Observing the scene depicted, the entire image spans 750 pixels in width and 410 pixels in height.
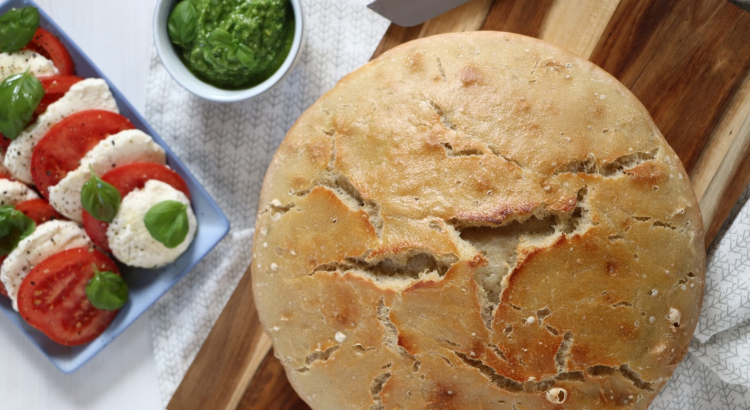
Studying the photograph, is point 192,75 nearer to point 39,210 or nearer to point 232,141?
point 232,141

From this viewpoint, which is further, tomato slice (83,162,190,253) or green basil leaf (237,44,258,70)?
tomato slice (83,162,190,253)

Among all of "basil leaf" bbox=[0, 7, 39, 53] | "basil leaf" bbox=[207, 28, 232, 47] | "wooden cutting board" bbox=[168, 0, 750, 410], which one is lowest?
"basil leaf" bbox=[0, 7, 39, 53]

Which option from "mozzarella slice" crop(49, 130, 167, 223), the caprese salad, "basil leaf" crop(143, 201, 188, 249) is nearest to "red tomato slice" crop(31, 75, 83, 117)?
the caprese salad

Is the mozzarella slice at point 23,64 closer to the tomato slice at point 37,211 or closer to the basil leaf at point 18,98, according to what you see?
the basil leaf at point 18,98

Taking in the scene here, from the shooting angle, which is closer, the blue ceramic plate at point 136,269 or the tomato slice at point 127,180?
the tomato slice at point 127,180

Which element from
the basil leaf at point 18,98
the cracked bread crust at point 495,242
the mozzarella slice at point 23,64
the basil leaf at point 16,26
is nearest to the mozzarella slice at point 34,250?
the basil leaf at point 18,98

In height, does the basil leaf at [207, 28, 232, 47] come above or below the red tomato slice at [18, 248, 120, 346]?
above

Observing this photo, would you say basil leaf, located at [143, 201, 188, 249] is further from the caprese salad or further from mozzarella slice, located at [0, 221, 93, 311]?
mozzarella slice, located at [0, 221, 93, 311]
